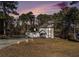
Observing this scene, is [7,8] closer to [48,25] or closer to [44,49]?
[48,25]

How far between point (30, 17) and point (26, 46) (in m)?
0.41

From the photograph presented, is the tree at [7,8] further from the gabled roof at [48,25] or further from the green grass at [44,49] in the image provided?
the gabled roof at [48,25]

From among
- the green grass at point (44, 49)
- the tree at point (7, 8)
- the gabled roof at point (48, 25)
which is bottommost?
the green grass at point (44, 49)

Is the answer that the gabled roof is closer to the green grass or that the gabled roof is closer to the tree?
the green grass

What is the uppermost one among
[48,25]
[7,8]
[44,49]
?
[7,8]

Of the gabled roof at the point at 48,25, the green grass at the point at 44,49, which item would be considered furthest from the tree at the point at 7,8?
the gabled roof at the point at 48,25

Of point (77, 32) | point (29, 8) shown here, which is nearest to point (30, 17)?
point (29, 8)

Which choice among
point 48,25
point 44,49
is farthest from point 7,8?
point 44,49

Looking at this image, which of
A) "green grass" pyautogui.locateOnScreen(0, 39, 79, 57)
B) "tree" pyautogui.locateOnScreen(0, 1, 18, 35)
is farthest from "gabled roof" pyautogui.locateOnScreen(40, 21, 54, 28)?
"tree" pyautogui.locateOnScreen(0, 1, 18, 35)

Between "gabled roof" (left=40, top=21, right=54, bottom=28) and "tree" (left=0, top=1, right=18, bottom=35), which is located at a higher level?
"tree" (left=0, top=1, right=18, bottom=35)

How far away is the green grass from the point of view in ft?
25.1

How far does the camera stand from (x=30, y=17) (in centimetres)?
773

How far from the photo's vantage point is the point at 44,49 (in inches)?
302

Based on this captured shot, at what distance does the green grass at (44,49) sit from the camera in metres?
7.65
